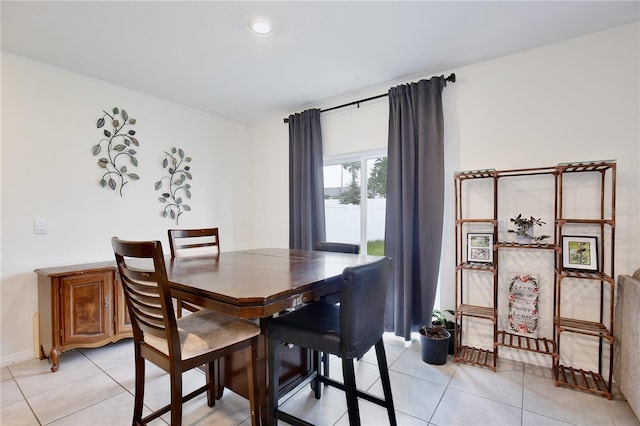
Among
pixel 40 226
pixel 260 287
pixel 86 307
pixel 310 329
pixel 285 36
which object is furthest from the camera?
pixel 40 226

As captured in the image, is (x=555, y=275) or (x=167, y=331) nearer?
(x=167, y=331)

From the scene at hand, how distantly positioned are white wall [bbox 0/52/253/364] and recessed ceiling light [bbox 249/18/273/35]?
73.9 inches

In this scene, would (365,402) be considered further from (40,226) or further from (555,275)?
(40,226)

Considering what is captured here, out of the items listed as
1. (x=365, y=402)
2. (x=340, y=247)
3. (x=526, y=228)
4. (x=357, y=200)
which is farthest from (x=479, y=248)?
(x=365, y=402)

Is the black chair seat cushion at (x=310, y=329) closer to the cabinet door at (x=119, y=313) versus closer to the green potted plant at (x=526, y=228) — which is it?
the green potted plant at (x=526, y=228)

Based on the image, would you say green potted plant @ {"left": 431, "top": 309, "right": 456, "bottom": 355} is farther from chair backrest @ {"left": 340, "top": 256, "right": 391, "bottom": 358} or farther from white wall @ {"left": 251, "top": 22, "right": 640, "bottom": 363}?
chair backrest @ {"left": 340, "top": 256, "right": 391, "bottom": 358}

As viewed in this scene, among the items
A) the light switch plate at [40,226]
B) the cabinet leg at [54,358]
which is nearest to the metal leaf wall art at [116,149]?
the light switch plate at [40,226]

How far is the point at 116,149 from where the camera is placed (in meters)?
3.10

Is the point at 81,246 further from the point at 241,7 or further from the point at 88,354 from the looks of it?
the point at 241,7

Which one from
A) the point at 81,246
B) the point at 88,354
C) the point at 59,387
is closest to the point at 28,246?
the point at 81,246

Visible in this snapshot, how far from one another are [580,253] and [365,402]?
1.89 m

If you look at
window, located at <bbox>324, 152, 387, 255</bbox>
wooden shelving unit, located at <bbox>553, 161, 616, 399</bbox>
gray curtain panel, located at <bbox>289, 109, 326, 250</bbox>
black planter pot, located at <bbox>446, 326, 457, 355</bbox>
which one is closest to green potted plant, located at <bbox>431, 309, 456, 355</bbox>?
black planter pot, located at <bbox>446, 326, 457, 355</bbox>

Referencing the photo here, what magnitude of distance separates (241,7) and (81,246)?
259 cm

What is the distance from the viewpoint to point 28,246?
258 cm
